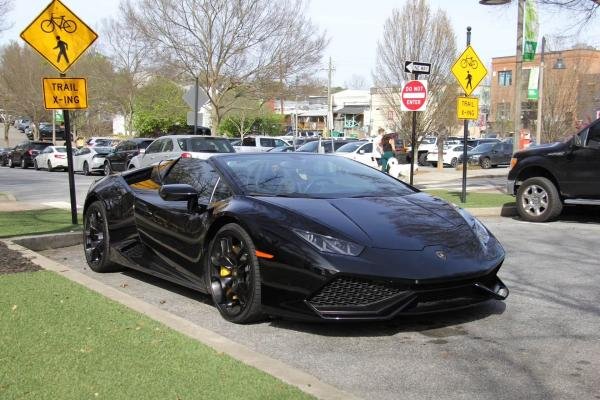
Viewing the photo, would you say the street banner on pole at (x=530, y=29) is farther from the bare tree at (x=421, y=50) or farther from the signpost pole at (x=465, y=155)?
the bare tree at (x=421, y=50)

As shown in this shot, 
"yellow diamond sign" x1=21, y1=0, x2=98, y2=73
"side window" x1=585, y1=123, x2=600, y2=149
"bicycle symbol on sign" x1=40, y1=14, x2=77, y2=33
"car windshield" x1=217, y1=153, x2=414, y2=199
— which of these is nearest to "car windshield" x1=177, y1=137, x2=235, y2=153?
"yellow diamond sign" x1=21, y1=0, x2=98, y2=73

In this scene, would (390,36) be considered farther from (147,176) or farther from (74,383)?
(74,383)

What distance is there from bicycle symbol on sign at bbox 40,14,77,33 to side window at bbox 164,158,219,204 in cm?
406

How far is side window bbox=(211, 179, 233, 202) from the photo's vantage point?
5298 mm

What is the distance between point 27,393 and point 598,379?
3143mm

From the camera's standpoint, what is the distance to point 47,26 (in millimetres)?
9047

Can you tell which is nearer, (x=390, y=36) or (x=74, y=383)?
(x=74, y=383)

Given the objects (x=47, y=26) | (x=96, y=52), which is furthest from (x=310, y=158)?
(x=96, y=52)

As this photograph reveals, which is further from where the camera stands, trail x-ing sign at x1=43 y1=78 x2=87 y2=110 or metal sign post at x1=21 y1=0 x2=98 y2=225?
trail x-ing sign at x1=43 y1=78 x2=87 y2=110

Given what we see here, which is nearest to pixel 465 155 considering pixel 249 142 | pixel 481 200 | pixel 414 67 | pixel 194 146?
pixel 481 200

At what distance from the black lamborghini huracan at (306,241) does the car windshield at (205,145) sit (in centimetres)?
1207

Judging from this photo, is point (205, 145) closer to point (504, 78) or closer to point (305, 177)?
point (305, 177)

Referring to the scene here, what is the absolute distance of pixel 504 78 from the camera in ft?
213

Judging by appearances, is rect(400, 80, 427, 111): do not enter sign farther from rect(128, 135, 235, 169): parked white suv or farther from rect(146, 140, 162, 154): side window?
rect(146, 140, 162, 154): side window
